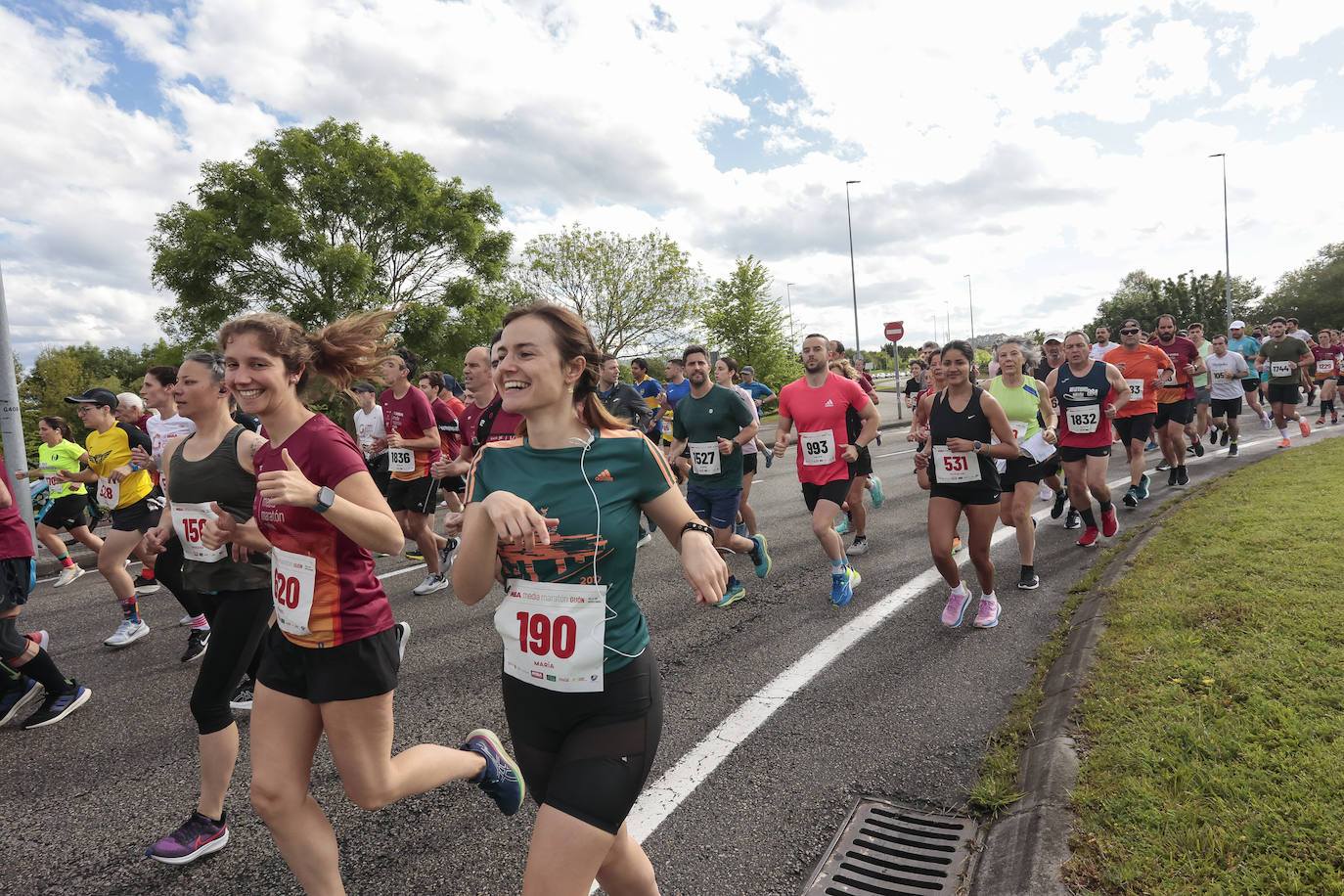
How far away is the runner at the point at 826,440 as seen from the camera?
5578mm

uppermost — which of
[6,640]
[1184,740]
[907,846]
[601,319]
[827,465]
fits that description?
[601,319]

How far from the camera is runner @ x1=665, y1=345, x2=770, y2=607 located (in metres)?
6.14

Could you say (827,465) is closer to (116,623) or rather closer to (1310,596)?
(1310,596)

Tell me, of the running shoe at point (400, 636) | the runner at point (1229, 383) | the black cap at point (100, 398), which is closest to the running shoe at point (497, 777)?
the running shoe at point (400, 636)

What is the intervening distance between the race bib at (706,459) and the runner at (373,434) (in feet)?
10.3

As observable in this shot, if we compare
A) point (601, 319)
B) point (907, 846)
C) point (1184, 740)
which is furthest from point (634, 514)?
point (601, 319)

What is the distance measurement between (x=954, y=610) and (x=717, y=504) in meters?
2.13

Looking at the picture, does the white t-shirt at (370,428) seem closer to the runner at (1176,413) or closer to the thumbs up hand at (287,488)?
the thumbs up hand at (287,488)

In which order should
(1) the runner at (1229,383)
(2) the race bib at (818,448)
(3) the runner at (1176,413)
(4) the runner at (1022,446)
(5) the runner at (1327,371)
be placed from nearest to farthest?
(2) the race bib at (818,448) → (4) the runner at (1022,446) → (3) the runner at (1176,413) → (1) the runner at (1229,383) → (5) the runner at (1327,371)

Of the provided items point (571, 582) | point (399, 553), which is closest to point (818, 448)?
point (399, 553)

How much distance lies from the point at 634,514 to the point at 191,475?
2263mm

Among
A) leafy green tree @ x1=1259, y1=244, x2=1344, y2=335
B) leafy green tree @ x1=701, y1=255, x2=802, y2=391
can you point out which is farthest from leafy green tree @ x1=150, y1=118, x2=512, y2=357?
leafy green tree @ x1=1259, y1=244, x2=1344, y2=335

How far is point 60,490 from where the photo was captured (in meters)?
7.42

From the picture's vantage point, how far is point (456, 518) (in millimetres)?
2510
